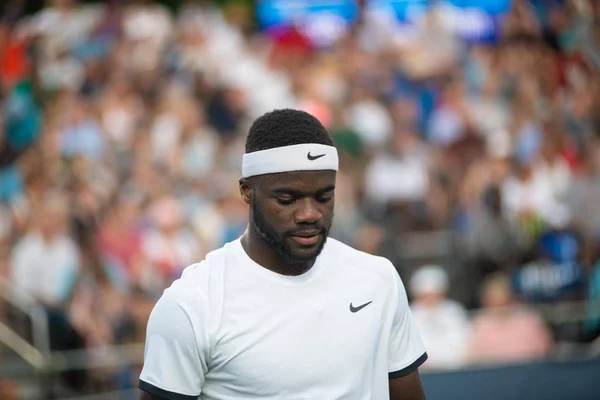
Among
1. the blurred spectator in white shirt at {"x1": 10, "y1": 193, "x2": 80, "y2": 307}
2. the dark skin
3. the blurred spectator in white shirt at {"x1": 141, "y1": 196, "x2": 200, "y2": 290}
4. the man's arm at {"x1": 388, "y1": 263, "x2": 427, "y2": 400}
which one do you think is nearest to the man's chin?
the dark skin

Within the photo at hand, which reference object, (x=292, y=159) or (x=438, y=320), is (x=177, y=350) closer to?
(x=292, y=159)

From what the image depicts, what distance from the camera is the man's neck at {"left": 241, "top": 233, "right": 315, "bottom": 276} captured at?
3.62 m

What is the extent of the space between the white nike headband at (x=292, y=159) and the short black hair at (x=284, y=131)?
0.08 feet

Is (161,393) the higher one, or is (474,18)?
(474,18)

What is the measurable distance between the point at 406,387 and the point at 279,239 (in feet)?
2.32

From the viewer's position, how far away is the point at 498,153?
41.8 ft

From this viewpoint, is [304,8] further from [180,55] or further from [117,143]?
[117,143]

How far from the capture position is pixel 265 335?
3500 mm

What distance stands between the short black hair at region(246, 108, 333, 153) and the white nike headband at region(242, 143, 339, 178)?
24 millimetres

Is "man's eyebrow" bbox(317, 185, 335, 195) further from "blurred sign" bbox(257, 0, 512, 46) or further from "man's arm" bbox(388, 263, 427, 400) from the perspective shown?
"blurred sign" bbox(257, 0, 512, 46)

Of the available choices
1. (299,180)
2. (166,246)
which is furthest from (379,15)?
(299,180)

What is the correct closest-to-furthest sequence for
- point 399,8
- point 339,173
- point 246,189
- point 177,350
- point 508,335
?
point 177,350, point 246,189, point 508,335, point 339,173, point 399,8

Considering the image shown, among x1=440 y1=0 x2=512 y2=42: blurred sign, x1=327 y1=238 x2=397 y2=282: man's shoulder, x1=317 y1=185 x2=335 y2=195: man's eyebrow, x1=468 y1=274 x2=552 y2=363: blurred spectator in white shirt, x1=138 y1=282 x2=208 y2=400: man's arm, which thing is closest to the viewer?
x1=138 y1=282 x2=208 y2=400: man's arm

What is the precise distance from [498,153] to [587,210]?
184 cm
